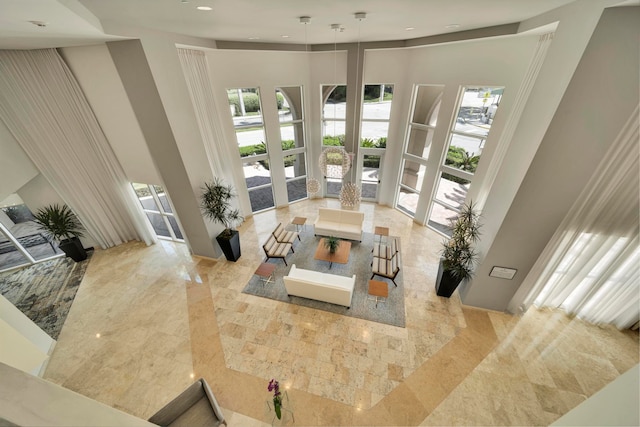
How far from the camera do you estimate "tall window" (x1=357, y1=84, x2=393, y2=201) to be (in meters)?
7.48

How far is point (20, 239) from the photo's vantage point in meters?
6.56

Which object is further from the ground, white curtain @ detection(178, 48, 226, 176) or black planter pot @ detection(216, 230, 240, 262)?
white curtain @ detection(178, 48, 226, 176)

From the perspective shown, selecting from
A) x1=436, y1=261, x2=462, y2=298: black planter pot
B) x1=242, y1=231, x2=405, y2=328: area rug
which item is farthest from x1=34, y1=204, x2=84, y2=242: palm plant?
x1=436, y1=261, x2=462, y2=298: black planter pot

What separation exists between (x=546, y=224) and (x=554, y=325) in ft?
7.74

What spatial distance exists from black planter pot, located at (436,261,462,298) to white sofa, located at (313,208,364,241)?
242 centimetres

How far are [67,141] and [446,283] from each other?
30.3ft

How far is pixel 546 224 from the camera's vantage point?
3.83m

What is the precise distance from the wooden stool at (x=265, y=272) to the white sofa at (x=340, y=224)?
2.05m

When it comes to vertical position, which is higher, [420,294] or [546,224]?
[546,224]

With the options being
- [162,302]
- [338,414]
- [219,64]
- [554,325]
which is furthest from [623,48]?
[162,302]

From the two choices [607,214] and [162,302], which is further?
[162,302]

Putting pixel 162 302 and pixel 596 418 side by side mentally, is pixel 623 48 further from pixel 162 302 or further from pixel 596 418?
pixel 162 302

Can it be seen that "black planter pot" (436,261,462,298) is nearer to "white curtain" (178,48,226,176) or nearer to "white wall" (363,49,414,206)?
"white wall" (363,49,414,206)

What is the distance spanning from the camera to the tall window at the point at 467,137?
18.6ft
